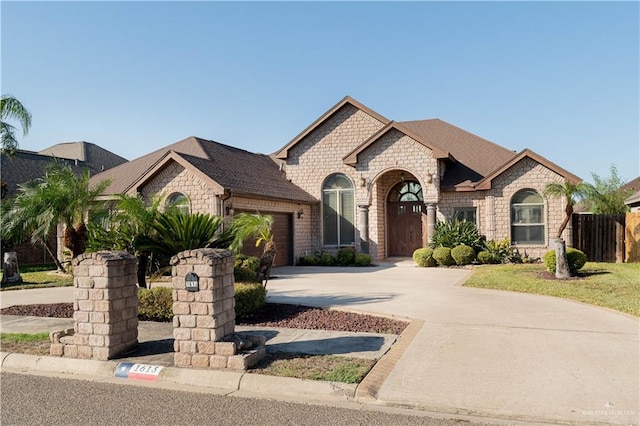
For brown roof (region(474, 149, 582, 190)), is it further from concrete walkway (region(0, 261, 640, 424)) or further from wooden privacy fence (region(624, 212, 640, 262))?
concrete walkway (region(0, 261, 640, 424))

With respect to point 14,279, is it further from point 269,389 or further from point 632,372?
point 632,372

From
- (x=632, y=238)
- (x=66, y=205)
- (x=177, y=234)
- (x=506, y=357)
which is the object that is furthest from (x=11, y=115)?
(x=632, y=238)

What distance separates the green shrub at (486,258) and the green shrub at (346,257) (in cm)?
519

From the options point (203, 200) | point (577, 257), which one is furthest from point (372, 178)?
point (577, 257)

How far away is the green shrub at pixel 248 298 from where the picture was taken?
367 inches

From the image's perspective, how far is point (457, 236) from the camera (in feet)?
66.6

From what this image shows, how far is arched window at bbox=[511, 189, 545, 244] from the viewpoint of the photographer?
2059 centimetres

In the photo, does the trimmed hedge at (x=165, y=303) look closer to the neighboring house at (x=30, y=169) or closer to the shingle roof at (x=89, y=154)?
the neighboring house at (x=30, y=169)

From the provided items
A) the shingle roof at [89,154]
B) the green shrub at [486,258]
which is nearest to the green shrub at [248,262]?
the green shrub at [486,258]

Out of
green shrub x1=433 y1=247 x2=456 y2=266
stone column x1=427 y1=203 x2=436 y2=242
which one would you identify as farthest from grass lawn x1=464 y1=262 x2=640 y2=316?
stone column x1=427 y1=203 x2=436 y2=242

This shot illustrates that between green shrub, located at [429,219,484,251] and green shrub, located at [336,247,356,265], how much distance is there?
3334 mm

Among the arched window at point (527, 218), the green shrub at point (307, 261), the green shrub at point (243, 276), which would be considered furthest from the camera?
the green shrub at point (307, 261)

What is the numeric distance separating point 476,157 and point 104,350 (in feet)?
66.7

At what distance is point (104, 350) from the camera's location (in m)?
6.88
